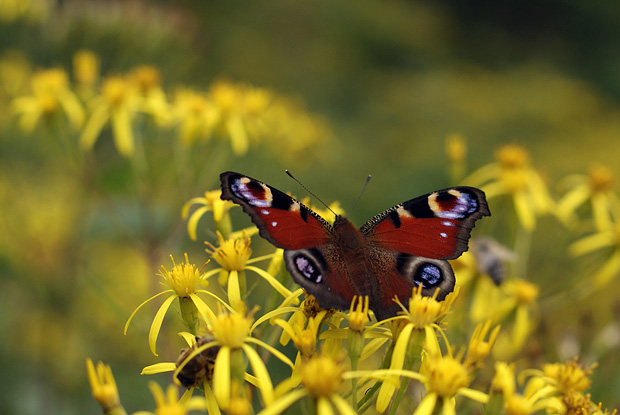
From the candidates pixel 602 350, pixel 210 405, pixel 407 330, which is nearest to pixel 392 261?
pixel 407 330

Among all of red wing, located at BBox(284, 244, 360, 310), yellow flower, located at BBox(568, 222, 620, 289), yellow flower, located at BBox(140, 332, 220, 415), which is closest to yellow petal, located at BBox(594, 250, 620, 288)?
yellow flower, located at BBox(568, 222, 620, 289)

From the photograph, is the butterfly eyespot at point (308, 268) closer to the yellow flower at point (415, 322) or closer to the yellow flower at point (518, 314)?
the yellow flower at point (415, 322)

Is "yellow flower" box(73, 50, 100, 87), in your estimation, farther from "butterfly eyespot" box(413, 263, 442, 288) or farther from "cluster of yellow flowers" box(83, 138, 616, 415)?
"butterfly eyespot" box(413, 263, 442, 288)

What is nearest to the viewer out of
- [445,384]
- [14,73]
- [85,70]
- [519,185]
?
[445,384]

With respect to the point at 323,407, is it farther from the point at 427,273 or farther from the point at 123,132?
the point at 123,132

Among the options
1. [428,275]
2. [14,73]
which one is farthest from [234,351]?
[14,73]


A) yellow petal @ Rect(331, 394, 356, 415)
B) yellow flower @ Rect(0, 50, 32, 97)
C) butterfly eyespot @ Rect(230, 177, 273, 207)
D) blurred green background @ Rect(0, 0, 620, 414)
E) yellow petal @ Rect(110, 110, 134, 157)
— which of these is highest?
butterfly eyespot @ Rect(230, 177, 273, 207)

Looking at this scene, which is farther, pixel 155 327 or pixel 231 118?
pixel 231 118
